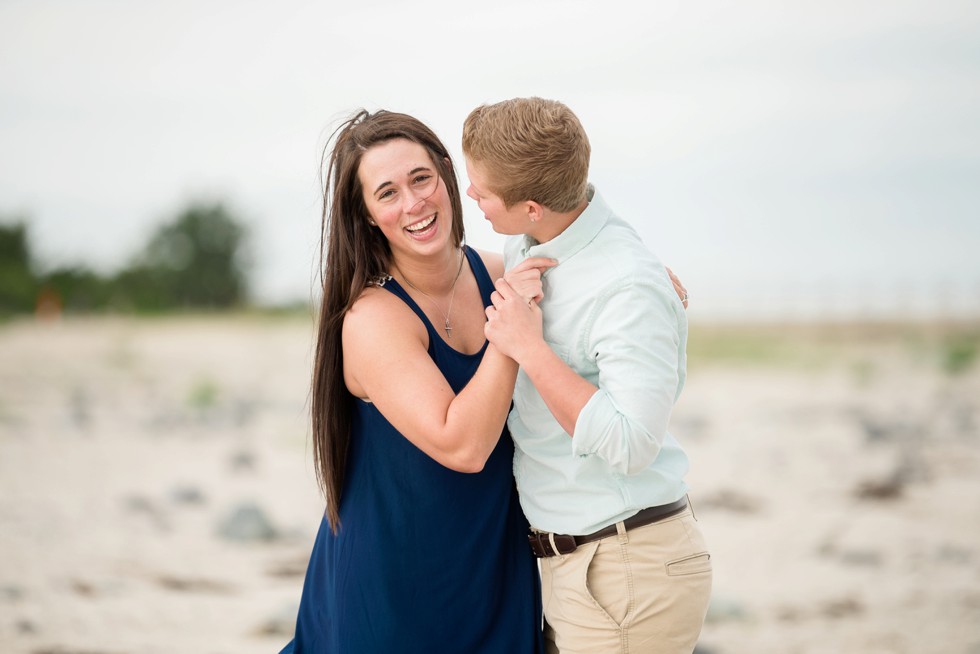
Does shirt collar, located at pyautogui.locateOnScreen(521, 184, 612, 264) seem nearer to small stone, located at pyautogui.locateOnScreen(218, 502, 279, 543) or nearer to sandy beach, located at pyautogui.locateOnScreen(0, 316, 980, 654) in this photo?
sandy beach, located at pyautogui.locateOnScreen(0, 316, 980, 654)

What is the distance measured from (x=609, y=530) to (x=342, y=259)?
1.02m

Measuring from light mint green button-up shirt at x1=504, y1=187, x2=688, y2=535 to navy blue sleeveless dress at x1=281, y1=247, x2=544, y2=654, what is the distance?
0.17 m

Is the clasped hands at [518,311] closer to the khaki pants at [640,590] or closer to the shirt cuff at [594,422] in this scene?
the shirt cuff at [594,422]

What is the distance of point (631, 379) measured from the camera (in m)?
2.28

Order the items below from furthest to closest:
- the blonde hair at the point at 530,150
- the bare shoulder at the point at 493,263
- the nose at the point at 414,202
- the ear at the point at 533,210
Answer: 1. the bare shoulder at the point at 493,263
2. the nose at the point at 414,202
3. the ear at the point at 533,210
4. the blonde hair at the point at 530,150

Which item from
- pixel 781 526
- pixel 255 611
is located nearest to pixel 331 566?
pixel 255 611

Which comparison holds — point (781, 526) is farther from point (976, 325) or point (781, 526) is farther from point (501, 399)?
point (976, 325)

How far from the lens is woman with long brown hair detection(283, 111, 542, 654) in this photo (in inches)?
109

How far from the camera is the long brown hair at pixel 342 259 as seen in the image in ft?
9.14

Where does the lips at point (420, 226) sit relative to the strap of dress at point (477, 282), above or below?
above

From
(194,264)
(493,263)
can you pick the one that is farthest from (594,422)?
(194,264)

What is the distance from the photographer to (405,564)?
2.82 m

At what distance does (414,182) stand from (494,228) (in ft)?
1.06

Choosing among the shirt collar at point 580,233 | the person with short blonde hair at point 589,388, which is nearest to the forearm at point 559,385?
the person with short blonde hair at point 589,388
